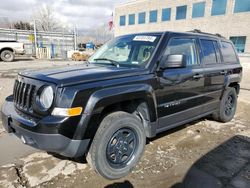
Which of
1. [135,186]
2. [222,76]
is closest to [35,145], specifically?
[135,186]

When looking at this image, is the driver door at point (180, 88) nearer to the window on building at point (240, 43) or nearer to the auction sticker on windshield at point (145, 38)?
the auction sticker on windshield at point (145, 38)

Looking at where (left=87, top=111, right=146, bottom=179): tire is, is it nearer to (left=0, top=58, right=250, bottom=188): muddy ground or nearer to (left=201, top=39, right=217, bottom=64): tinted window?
(left=0, top=58, right=250, bottom=188): muddy ground

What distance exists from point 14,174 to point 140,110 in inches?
74.9

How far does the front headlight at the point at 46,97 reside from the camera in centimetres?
244

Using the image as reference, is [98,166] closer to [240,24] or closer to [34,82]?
[34,82]

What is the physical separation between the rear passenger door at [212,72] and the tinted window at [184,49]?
244 millimetres

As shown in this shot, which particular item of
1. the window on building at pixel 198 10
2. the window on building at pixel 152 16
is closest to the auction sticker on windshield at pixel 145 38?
the window on building at pixel 198 10

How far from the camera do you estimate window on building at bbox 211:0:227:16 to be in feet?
85.5

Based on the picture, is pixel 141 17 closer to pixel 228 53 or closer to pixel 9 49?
pixel 9 49

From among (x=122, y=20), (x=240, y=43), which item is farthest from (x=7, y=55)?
(x=122, y=20)

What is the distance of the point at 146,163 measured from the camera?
334cm

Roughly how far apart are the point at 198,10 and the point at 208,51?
27.7 meters

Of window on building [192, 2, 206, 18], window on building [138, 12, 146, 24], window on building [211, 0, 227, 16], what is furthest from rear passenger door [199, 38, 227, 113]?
window on building [138, 12, 146, 24]

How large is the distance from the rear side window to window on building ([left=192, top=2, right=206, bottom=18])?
25934 mm
